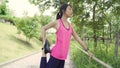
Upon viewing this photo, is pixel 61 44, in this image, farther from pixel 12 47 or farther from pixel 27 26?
pixel 27 26

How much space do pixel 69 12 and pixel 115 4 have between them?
16416 mm

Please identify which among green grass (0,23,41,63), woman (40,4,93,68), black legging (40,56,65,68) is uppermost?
woman (40,4,93,68)

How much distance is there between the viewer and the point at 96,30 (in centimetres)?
2373

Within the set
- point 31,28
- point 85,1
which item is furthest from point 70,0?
point 31,28

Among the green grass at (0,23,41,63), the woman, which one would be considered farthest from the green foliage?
the woman

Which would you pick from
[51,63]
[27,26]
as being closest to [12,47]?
[27,26]

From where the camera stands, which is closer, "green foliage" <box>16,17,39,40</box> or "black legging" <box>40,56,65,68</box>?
"black legging" <box>40,56,65,68</box>

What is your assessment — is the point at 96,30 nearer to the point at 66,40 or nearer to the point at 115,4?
the point at 115,4

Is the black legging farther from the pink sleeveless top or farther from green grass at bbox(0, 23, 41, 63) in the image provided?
green grass at bbox(0, 23, 41, 63)

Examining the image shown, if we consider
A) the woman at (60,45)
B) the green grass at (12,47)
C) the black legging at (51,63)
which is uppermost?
the woman at (60,45)

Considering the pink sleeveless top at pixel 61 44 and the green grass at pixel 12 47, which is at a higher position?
the pink sleeveless top at pixel 61 44

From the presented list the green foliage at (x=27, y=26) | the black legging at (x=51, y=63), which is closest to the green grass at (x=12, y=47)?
the green foliage at (x=27, y=26)

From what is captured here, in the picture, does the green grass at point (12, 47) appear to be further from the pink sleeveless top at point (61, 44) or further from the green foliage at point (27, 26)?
the pink sleeveless top at point (61, 44)

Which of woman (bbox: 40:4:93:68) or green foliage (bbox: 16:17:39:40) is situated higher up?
woman (bbox: 40:4:93:68)
